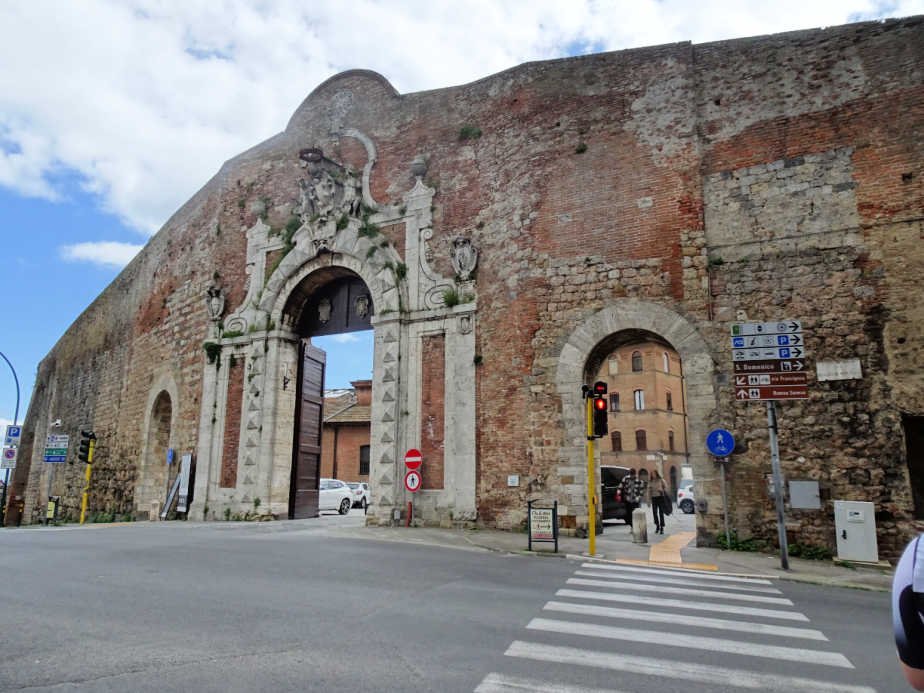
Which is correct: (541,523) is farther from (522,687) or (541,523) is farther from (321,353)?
(321,353)

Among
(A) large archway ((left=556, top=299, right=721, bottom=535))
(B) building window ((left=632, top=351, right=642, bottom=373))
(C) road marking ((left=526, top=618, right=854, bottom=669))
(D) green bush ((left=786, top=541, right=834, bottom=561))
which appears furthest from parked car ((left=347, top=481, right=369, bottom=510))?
(C) road marking ((left=526, top=618, right=854, bottom=669))

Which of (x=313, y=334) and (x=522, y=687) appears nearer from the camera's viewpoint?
(x=522, y=687)

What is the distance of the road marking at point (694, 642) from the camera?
4798 millimetres

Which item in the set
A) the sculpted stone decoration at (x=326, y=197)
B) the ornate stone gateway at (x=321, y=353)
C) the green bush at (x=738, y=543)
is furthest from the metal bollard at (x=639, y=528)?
the sculpted stone decoration at (x=326, y=197)

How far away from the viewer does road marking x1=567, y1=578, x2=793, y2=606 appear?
23.6 ft

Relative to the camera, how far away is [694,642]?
16.7ft

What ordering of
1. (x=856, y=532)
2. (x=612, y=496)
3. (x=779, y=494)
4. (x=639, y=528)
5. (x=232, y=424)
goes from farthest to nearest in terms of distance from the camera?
(x=232, y=424) → (x=612, y=496) → (x=639, y=528) → (x=856, y=532) → (x=779, y=494)

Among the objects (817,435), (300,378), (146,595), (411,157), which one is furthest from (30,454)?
(817,435)

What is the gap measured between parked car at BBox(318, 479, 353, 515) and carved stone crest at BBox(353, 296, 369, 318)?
9.68 meters

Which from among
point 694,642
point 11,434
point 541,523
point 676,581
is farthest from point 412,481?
point 11,434

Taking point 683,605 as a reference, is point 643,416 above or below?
above

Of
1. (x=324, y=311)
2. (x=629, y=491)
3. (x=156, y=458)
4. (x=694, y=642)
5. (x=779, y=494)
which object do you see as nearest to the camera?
(x=694, y=642)

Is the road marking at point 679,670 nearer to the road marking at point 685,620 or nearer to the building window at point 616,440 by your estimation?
the road marking at point 685,620

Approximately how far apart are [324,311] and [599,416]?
402 inches
